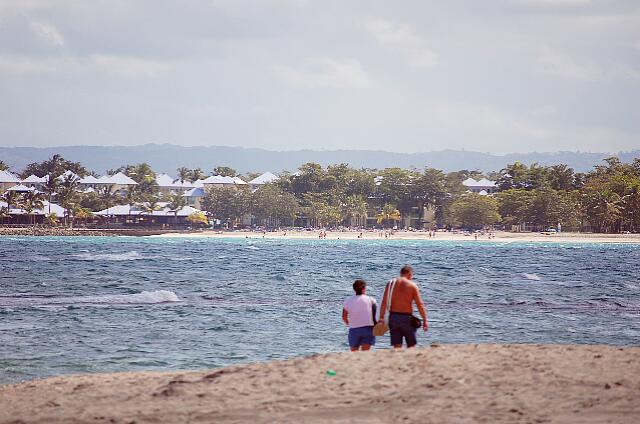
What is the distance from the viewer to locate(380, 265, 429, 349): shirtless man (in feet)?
41.7

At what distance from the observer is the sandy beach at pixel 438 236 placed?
440 ft

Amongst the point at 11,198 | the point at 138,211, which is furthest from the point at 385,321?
the point at 138,211

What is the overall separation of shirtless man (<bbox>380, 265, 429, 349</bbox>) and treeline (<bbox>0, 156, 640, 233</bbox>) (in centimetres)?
13214

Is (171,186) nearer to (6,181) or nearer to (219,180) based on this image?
(219,180)

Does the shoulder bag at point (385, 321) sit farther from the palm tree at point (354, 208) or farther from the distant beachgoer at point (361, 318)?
the palm tree at point (354, 208)

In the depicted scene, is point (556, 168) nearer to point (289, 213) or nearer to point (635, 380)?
point (289, 213)

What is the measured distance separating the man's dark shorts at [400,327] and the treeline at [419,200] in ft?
433

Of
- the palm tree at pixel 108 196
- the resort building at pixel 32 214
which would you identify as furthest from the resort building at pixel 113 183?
the resort building at pixel 32 214

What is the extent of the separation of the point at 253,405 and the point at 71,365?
380 inches

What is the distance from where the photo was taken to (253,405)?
10.5 metres

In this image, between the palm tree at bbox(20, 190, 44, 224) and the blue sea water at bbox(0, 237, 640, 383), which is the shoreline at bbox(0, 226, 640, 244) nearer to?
the palm tree at bbox(20, 190, 44, 224)

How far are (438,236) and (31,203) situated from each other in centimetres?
6414

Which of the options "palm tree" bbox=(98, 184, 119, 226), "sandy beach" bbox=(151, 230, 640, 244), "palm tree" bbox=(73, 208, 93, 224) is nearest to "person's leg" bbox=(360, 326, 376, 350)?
"sandy beach" bbox=(151, 230, 640, 244)

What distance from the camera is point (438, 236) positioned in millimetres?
143375
